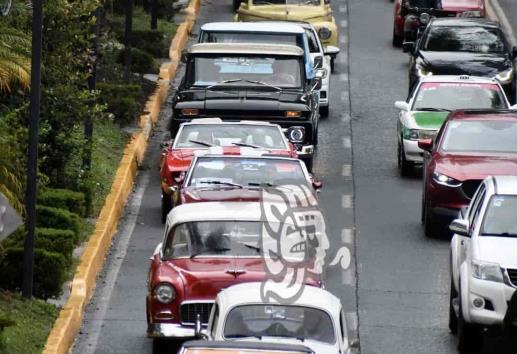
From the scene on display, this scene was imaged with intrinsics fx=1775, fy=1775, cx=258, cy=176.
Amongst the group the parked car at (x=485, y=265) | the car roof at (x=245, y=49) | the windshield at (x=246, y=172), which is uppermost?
the parked car at (x=485, y=265)

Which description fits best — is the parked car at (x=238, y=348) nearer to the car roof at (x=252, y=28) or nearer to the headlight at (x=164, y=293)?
the headlight at (x=164, y=293)

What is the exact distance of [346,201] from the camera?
2603 centimetres

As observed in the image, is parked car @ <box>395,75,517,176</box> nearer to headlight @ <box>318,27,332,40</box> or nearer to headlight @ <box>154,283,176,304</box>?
headlight @ <box>318,27,332,40</box>

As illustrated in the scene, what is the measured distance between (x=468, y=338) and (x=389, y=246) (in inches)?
227

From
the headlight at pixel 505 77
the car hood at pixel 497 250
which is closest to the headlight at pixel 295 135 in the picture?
the headlight at pixel 505 77

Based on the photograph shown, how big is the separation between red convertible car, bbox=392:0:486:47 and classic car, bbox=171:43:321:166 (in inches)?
492

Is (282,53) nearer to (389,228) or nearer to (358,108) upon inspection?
(389,228)

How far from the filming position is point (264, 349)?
13375mm

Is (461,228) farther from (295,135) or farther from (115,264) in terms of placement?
(295,135)

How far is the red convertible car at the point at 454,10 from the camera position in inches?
1598

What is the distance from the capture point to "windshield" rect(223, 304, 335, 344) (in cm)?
1488

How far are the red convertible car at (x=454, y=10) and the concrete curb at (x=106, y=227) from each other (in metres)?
5.86

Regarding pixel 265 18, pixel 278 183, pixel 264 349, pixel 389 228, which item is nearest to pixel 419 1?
pixel 265 18

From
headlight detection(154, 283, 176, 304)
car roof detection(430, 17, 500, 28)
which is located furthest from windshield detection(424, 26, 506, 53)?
headlight detection(154, 283, 176, 304)
